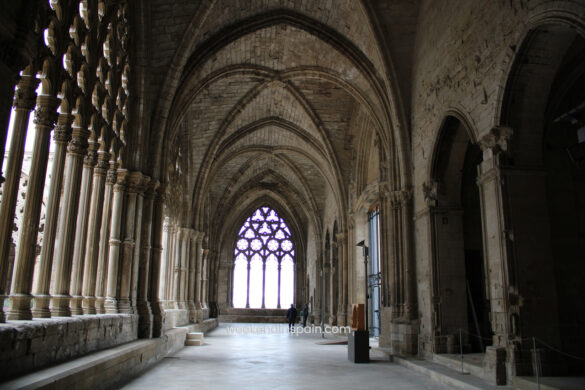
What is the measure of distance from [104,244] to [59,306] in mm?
2418

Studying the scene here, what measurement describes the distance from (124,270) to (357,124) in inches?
394

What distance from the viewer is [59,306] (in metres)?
6.39

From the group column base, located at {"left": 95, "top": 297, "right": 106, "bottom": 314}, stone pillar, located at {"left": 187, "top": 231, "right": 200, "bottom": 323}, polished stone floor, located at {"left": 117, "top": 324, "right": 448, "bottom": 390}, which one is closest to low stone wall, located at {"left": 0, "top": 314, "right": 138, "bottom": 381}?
column base, located at {"left": 95, "top": 297, "right": 106, "bottom": 314}

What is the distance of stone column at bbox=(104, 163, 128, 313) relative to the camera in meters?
9.19

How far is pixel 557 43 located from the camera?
20.4 ft

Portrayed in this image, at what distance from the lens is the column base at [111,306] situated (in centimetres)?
896

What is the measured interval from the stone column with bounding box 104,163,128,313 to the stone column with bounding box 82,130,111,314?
106 cm

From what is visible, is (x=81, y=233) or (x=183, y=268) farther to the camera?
(x=183, y=268)

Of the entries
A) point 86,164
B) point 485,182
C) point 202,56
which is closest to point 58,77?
point 86,164

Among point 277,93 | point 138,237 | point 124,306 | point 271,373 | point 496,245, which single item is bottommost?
point 271,373

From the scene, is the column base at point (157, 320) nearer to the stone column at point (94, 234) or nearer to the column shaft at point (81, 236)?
the stone column at point (94, 234)

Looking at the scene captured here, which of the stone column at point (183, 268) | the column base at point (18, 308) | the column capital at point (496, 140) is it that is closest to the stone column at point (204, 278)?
the stone column at point (183, 268)

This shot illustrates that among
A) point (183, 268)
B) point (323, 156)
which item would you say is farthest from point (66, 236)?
point (323, 156)

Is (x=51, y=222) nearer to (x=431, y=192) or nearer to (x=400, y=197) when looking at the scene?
(x=431, y=192)
